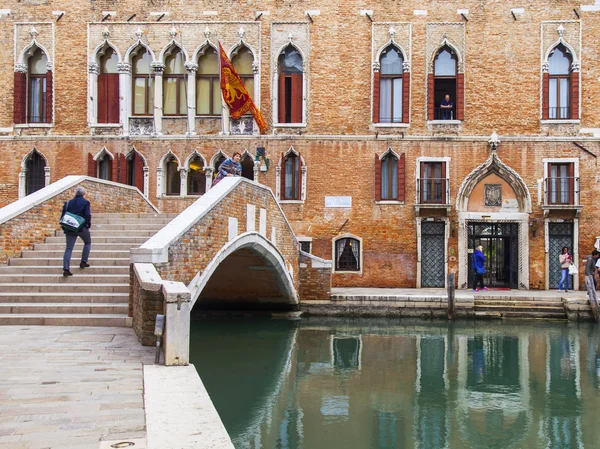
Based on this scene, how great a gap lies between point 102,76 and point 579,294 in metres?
13.2

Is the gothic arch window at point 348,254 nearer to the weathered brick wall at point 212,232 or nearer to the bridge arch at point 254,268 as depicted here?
the bridge arch at point 254,268

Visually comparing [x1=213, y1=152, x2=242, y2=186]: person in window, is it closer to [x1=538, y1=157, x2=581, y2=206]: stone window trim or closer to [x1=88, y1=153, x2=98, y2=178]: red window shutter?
[x1=88, y1=153, x2=98, y2=178]: red window shutter

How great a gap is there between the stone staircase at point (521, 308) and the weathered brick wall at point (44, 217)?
7.56m

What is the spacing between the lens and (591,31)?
1798 centimetres

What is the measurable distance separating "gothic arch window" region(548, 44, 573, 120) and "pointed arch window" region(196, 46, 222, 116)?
338 inches

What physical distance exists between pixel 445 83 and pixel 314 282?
Answer: 6910 mm

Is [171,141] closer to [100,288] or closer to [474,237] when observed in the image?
[474,237]

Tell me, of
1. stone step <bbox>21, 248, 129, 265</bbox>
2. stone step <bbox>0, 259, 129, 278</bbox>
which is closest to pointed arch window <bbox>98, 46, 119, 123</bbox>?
stone step <bbox>21, 248, 129, 265</bbox>

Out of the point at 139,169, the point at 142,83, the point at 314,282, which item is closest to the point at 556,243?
the point at 314,282

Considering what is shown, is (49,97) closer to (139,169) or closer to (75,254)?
(139,169)

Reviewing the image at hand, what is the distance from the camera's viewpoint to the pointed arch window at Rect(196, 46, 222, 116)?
61.3ft

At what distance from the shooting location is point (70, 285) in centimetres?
849

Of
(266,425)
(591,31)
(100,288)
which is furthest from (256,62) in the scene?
(266,425)

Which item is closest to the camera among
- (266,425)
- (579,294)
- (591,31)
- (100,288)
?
(266,425)
